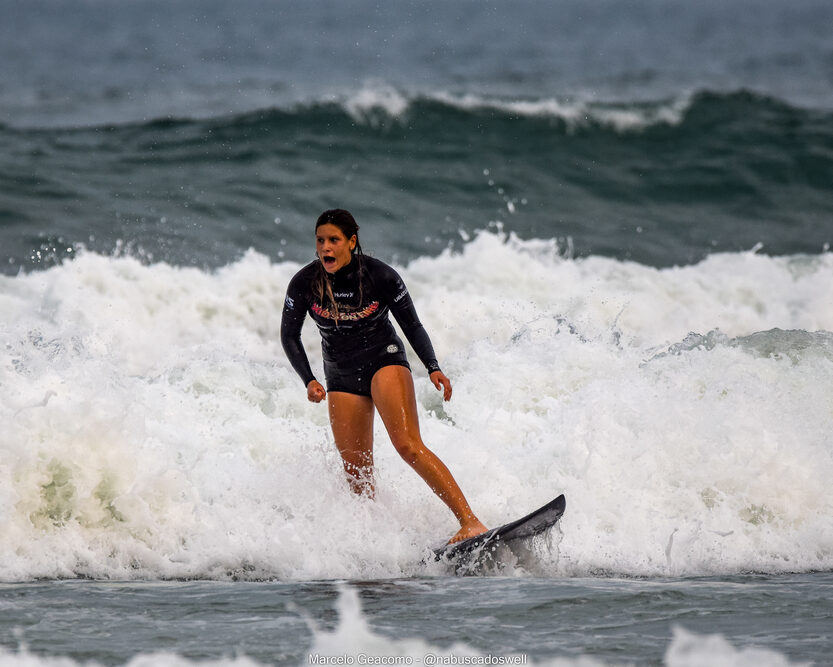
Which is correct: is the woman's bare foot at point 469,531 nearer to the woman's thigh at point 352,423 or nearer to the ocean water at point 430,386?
the ocean water at point 430,386

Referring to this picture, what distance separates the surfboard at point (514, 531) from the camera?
5961 mm

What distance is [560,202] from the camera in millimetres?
18203

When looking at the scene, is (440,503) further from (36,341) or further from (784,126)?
(784,126)

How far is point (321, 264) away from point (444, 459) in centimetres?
216

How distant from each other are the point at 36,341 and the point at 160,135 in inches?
459

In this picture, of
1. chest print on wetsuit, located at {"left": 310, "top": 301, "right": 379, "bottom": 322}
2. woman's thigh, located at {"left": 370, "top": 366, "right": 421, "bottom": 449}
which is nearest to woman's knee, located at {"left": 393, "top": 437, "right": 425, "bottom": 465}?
woman's thigh, located at {"left": 370, "top": 366, "right": 421, "bottom": 449}

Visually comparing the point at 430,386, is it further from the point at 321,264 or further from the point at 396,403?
the point at 321,264

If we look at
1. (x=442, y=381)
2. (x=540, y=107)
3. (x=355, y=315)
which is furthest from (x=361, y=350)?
(x=540, y=107)

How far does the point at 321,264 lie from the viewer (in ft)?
20.2

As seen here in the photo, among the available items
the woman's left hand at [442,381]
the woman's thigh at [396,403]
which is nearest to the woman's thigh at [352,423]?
the woman's thigh at [396,403]

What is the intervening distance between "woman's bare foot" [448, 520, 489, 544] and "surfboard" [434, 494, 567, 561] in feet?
0.12

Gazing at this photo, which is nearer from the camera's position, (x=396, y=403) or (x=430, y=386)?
(x=396, y=403)

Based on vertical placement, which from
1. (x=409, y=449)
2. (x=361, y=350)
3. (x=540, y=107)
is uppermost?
(x=540, y=107)

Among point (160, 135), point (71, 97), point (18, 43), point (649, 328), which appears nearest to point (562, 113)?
point (160, 135)
